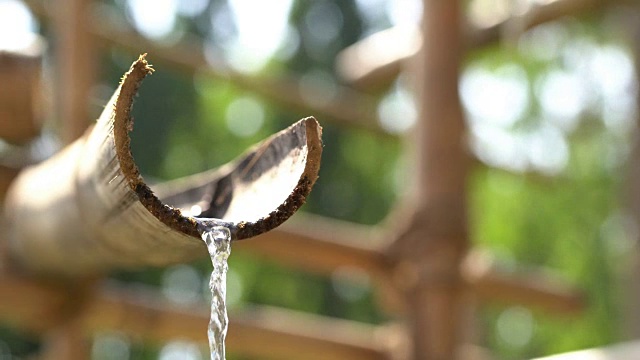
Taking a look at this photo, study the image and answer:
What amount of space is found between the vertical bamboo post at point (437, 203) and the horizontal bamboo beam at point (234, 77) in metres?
0.76

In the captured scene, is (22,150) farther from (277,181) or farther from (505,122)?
(505,122)

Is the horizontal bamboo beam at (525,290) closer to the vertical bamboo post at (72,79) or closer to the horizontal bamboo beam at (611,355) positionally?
the horizontal bamboo beam at (611,355)

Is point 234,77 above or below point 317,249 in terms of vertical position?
above

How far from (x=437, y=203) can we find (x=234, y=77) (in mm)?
1082

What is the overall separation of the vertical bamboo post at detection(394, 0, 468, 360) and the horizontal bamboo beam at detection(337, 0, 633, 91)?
1.59 feet

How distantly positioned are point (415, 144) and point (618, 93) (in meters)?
7.19

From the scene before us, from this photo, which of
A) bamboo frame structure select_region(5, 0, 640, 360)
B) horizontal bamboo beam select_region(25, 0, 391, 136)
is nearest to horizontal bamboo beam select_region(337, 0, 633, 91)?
horizontal bamboo beam select_region(25, 0, 391, 136)

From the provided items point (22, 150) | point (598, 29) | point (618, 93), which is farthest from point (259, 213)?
point (618, 93)

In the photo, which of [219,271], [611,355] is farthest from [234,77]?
[219,271]

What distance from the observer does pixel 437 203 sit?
2.82 meters

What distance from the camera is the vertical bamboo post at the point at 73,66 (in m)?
2.62

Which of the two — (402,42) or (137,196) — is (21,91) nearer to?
(137,196)

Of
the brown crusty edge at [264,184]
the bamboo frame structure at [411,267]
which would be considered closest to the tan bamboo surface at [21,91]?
the bamboo frame structure at [411,267]

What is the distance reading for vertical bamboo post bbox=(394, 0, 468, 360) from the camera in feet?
9.01
